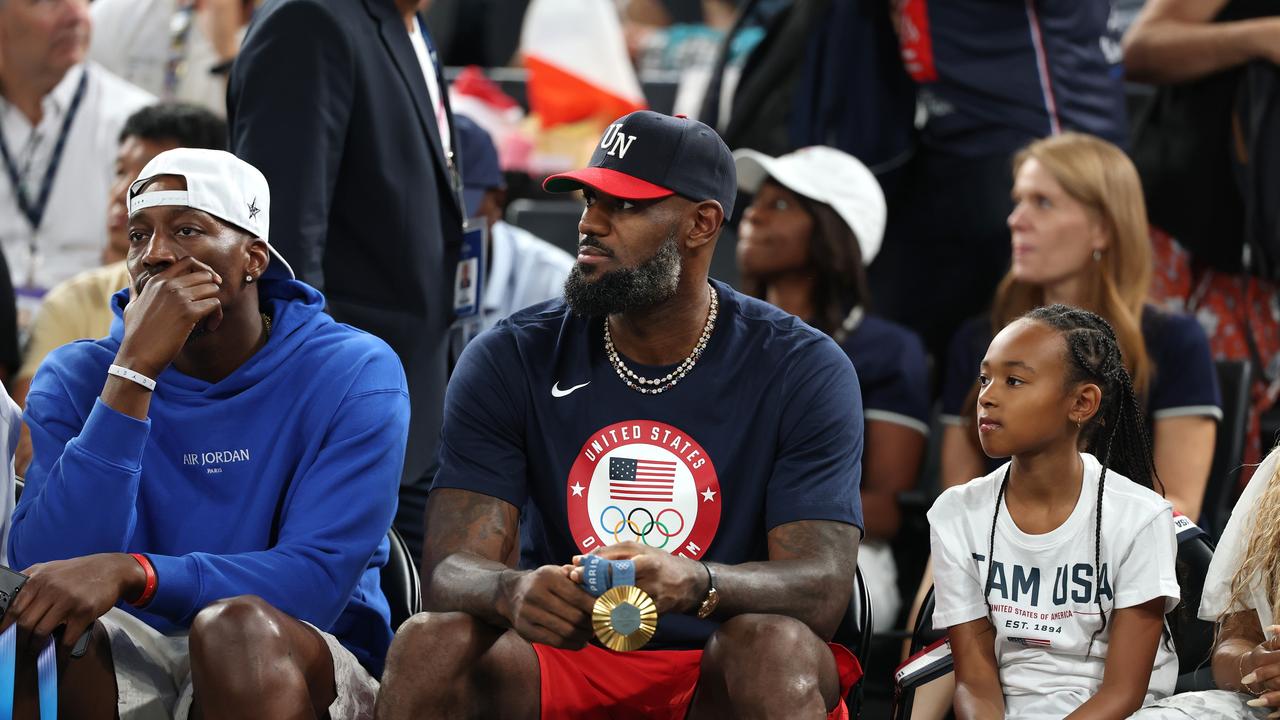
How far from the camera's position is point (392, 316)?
3979mm

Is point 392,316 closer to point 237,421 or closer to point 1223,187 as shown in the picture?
point 237,421

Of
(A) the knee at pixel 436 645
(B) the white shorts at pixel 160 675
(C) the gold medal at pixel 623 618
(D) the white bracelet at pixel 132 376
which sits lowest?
(B) the white shorts at pixel 160 675

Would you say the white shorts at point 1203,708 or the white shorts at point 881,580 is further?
the white shorts at point 881,580

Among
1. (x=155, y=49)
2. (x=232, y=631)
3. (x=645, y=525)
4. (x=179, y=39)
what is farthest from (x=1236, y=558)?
(x=155, y=49)

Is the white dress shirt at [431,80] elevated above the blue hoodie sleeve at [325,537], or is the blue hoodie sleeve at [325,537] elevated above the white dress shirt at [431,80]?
the white dress shirt at [431,80]

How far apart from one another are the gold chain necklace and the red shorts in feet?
1.70

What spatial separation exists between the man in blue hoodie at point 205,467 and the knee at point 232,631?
0.7 inches

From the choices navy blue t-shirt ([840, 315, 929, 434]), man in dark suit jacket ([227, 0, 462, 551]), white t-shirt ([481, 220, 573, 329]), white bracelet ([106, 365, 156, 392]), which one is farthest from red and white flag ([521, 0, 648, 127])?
white bracelet ([106, 365, 156, 392])

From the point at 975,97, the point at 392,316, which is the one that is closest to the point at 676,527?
the point at 392,316

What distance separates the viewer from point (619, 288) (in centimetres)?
329

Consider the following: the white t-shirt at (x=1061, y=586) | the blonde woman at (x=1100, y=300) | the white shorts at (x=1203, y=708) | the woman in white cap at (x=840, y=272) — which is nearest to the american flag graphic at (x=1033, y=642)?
the white t-shirt at (x=1061, y=586)

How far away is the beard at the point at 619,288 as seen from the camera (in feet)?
10.8

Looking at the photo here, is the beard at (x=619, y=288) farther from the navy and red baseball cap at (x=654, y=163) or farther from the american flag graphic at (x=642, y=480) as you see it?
the american flag graphic at (x=642, y=480)

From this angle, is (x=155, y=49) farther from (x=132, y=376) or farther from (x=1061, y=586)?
(x=1061, y=586)
